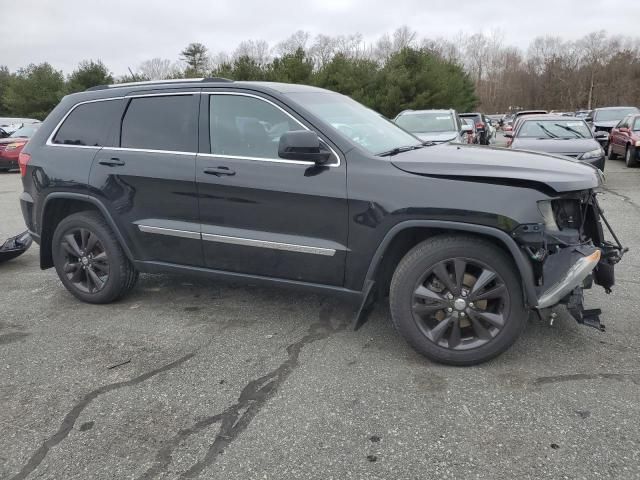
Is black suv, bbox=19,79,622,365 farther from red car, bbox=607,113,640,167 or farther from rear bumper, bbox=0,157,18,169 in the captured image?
rear bumper, bbox=0,157,18,169

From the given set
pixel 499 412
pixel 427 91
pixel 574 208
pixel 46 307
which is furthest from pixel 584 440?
pixel 427 91

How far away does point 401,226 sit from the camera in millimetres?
3234

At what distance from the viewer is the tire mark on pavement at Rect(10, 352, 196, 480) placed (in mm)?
2527

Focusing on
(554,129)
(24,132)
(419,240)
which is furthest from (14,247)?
(24,132)

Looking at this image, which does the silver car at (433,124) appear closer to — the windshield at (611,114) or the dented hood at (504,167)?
the dented hood at (504,167)

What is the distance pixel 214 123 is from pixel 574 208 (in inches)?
98.9

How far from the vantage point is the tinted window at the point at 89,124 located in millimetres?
4348

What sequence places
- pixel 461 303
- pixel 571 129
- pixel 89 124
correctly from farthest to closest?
1. pixel 571 129
2. pixel 89 124
3. pixel 461 303

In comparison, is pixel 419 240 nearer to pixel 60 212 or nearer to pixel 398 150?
pixel 398 150

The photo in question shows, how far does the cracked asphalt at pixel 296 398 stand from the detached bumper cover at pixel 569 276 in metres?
0.50

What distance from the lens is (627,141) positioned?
14562 millimetres

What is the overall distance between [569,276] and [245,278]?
2.14 m

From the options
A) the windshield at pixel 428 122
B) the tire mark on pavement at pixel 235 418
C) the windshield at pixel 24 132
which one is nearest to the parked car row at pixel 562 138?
the windshield at pixel 428 122

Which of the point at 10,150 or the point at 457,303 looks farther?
the point at 10,150
